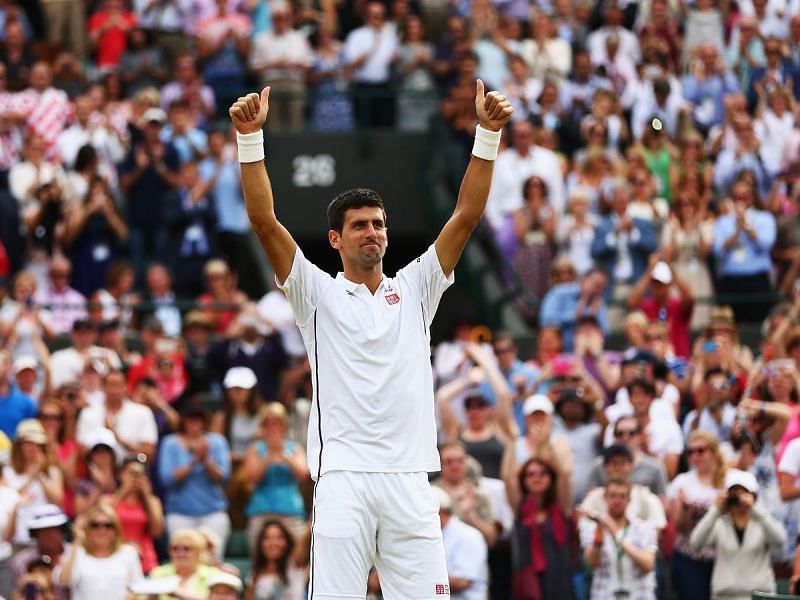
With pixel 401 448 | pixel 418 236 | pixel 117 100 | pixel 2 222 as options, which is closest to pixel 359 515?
pixel 401 448

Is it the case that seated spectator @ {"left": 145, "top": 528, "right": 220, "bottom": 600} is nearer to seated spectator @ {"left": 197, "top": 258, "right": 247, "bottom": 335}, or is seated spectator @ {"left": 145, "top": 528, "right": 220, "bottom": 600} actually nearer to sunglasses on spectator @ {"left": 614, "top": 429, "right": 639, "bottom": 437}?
sunglasses on spectator @ {"left": 614, "top": 429, "right": 639, "bottom": 437}

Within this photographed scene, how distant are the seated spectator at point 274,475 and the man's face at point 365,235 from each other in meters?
5.97

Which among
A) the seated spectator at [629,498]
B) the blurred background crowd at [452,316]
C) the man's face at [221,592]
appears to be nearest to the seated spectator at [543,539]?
the blurred background crowd at [452,316]

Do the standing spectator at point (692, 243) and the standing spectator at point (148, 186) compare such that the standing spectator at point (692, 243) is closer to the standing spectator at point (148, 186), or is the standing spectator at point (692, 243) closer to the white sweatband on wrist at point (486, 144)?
the standing spectator at point (148, 186)

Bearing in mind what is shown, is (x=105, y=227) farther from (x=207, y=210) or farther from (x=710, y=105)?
(x=710, y=105)

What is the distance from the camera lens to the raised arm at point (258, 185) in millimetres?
8516

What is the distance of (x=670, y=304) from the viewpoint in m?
17.9

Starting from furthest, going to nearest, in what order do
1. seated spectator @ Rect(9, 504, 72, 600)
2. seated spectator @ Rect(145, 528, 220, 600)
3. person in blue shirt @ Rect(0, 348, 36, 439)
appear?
person in blue shirt @ Rect(0, 348, 36, 439), seated spectator @ Rect(9, 504, 72, 600), seated spectator @ Rect(145, 528, 220, 600)

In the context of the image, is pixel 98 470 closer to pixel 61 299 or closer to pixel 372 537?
pixel 61 299

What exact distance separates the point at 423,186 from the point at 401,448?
553 inches

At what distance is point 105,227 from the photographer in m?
19.0

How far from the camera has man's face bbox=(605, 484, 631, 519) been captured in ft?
44.2

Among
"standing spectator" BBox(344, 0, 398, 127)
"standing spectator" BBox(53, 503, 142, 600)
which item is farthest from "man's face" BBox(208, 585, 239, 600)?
"standing spectator" BBox(344, 0, 398, 127)

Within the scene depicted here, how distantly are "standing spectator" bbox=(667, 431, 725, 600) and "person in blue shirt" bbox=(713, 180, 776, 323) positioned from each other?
484 cm
